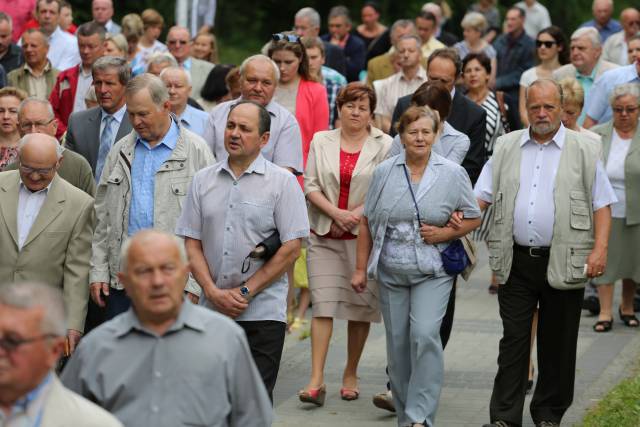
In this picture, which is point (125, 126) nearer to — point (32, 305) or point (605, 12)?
point (32, 305)

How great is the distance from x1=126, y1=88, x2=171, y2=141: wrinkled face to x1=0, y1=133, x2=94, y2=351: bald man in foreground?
0.47 meters

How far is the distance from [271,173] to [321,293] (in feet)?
7.26

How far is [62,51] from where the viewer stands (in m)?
17.1

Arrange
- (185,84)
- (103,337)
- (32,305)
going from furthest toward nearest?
(185,84) < (103,337) < (32,305)

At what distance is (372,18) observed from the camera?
20641 mm

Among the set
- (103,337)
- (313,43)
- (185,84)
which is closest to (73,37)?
(313,43)

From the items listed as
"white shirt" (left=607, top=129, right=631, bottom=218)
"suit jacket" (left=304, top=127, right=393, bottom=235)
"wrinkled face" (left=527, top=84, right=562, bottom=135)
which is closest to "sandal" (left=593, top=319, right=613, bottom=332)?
"white shirt" (left=607, top=129, right=631, bottom=218)

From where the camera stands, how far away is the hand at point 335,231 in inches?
398

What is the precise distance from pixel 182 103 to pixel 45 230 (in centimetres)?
340

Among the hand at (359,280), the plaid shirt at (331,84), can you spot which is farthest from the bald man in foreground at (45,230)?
the plaid shirt at (331,84)

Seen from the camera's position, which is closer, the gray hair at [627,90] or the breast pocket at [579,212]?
the breast pocket at [579,212]

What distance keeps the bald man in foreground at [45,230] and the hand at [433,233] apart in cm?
192

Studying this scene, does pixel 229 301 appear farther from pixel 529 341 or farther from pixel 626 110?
pixel 626 110

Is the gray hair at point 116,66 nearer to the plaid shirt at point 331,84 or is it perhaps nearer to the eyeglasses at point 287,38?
the eyeglasses at point 287,38
